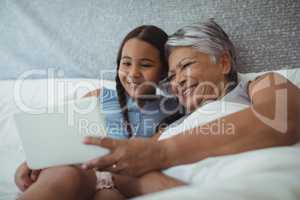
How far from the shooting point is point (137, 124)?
3.28 feet

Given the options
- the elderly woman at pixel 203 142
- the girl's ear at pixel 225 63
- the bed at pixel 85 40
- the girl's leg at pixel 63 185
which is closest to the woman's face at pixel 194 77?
the girl's ear at pixel 225 63

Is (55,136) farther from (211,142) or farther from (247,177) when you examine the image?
(247,177)

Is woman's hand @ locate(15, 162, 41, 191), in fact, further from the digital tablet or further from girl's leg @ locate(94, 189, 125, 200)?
girl's leg @ locate(94, 189, 125, 200)

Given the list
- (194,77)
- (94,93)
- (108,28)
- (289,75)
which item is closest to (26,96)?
(94,93)

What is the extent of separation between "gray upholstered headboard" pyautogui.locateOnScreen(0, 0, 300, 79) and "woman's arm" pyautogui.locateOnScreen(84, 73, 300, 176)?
0.47 meters

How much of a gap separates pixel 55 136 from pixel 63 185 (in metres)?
0.13

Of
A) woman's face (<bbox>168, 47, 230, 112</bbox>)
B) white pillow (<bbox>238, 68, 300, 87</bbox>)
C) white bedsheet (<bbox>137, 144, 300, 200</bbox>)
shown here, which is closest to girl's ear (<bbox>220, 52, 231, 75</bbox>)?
woman's face (<bbox>168, 47, 230, 112</bbox>)

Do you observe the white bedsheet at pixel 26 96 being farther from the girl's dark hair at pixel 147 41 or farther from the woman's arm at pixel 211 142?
the woman's arm at pixel 211 142

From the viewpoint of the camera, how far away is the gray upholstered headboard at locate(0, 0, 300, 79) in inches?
→ 45.8

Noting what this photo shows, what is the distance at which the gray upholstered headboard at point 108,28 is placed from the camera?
1163 millimetres

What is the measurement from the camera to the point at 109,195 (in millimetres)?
758

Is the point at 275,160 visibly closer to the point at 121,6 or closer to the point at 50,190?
the point at 50,190

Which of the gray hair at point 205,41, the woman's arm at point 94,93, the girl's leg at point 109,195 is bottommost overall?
the girl's leg at point 109,195

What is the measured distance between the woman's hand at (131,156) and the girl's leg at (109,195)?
0.21 feet
